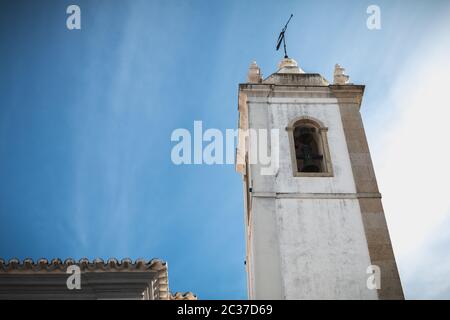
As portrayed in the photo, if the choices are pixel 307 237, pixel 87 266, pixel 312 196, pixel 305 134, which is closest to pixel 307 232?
pixel 307 237

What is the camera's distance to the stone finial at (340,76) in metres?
12.2

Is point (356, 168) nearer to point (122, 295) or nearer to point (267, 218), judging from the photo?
point (267, 218)

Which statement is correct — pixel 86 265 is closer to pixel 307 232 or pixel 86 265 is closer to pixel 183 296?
pixel 183 296

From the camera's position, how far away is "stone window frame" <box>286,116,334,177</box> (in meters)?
10.6

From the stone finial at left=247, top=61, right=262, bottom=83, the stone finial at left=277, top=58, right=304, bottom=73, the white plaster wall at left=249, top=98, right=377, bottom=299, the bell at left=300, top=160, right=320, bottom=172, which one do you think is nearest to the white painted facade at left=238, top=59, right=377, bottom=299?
the white plaster wall at left=249, top=98, right=377, bottom=299

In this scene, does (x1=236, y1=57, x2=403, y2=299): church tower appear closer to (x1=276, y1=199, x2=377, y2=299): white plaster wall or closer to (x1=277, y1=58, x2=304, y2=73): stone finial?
(x1=276, y1=199, x2=377, y2=299): white plaster wall

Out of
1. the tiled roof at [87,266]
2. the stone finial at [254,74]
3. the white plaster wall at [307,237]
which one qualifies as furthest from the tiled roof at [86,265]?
the stone finial at [254,74]

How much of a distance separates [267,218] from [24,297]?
407 cm

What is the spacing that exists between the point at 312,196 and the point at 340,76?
334 cm

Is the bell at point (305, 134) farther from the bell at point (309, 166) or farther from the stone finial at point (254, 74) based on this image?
the stone finial at point (254, 74)

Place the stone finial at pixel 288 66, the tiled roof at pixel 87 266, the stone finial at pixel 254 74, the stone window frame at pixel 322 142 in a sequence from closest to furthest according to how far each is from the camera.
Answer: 1. the tiled roof at pixel 87 266
2. the stone window frame at pixel 322 142
3. the stone finial at pixel 254 74
4. the stone finial at pixel 288 66

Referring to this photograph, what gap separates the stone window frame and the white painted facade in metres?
0.08

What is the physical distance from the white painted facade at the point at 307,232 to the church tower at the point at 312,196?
16 mm
